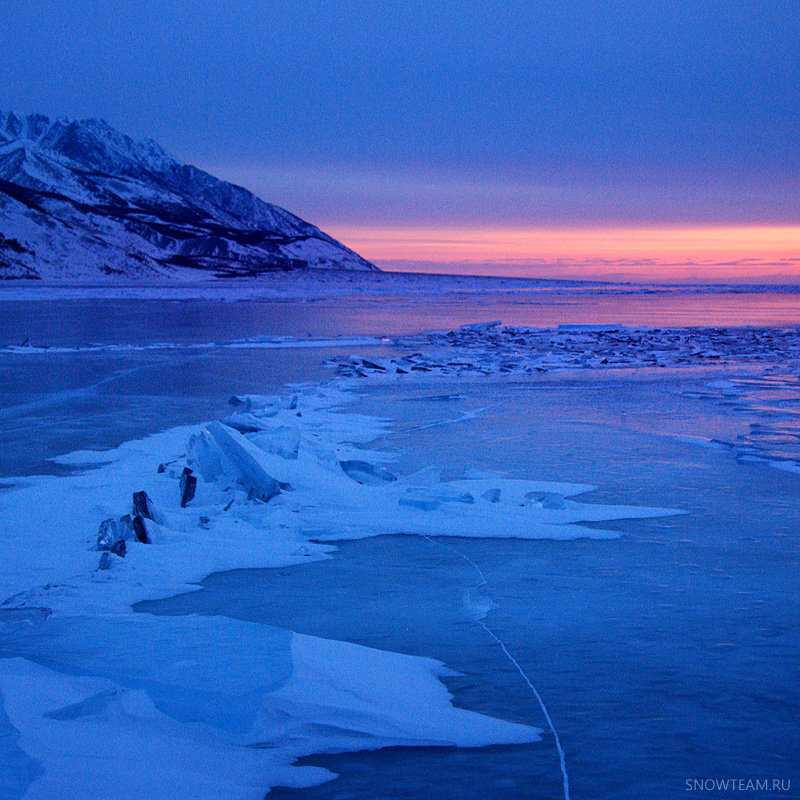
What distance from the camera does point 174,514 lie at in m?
4.61

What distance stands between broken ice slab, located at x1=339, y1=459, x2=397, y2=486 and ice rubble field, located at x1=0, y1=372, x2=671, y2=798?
14mm

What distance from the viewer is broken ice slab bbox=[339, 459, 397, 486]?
551cm

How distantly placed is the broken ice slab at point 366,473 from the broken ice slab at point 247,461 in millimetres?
602

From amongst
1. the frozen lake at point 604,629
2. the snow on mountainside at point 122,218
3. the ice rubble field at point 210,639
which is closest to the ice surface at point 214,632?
the ice rubble field at point 210,639

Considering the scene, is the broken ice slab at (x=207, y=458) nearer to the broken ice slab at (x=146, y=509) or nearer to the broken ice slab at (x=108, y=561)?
the broken ice slab at (x=146, y=509)

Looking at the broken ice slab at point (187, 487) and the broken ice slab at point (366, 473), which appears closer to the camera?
the broken ice slab at point (187, 487)

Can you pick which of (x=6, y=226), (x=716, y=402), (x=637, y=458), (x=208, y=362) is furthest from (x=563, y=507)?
(x=6, y=226)

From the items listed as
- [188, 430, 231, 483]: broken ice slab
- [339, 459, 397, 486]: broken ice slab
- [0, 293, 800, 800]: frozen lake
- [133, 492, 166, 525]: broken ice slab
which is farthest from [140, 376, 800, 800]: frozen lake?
[188, 430, 231, 483]: broken ice slab

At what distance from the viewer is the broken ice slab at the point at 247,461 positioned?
498 cm

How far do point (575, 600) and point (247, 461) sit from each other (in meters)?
2.59

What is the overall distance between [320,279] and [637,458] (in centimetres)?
7572

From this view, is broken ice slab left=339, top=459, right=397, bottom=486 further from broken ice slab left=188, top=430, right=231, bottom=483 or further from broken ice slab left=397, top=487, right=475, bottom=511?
broken ice slab left=188, top=430, right=231, bottom=483

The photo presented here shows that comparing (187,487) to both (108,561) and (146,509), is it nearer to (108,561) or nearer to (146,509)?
(146,509)

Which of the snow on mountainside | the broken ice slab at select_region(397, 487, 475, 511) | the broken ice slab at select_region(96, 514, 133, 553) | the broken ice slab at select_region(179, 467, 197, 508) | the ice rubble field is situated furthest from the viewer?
the snow on mountainside
